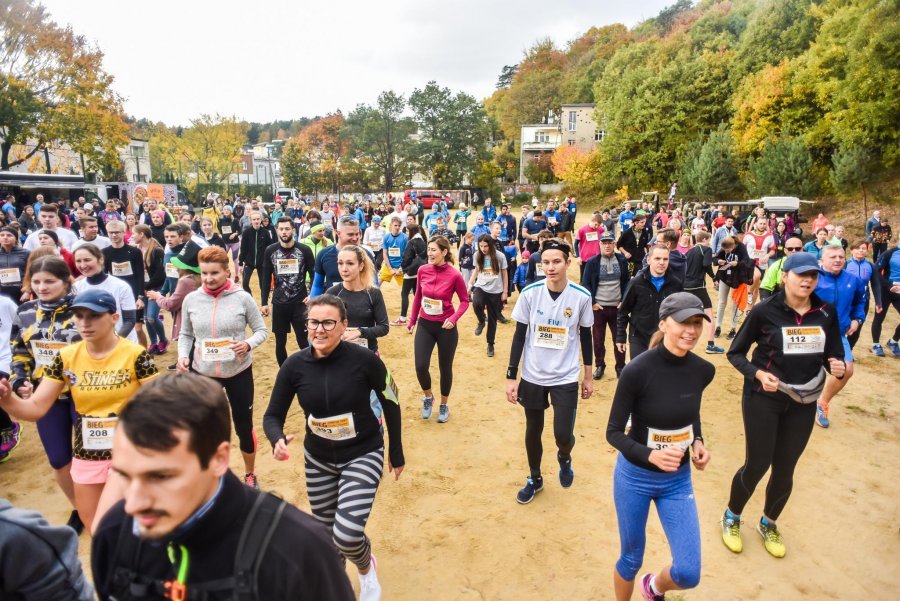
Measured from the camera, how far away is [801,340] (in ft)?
11.9

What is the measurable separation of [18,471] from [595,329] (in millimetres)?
6785

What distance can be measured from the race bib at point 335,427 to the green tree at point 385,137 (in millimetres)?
54880

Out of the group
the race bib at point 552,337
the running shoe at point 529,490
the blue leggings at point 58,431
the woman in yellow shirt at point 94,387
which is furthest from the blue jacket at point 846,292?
the blue leggings at point 58,431

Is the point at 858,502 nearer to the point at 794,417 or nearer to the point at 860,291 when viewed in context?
the point at 794,417

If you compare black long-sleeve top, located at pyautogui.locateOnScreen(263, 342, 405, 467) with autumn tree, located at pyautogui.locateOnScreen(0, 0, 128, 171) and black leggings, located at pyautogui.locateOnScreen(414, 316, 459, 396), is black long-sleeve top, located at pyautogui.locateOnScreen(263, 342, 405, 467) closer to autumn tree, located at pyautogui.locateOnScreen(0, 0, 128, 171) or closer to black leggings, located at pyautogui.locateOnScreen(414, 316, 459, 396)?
black leggings, located at pyautogui.locateOnScreen(414, 316, 459, 396)

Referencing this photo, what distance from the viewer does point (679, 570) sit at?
2795 millimetres

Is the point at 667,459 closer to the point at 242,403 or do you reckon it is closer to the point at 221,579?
the point at 221,579

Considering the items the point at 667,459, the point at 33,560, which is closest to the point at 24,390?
the point at 33,560

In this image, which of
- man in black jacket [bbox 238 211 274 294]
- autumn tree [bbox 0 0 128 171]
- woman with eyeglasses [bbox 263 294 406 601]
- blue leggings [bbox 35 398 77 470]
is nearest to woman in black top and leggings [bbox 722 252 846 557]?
woman with eyeglasses [bbox 263 294 406 601]

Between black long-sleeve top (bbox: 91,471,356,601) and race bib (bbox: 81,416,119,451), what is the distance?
→ 1.83 metres

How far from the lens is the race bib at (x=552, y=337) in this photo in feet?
13.8

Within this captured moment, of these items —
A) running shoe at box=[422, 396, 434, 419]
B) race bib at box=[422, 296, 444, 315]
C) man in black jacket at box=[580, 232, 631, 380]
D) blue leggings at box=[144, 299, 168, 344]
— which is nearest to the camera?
race bib at box=[422, 296, 444, 315]

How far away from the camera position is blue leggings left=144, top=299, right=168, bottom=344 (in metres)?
7.83

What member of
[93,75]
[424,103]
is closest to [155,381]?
[93,75]
